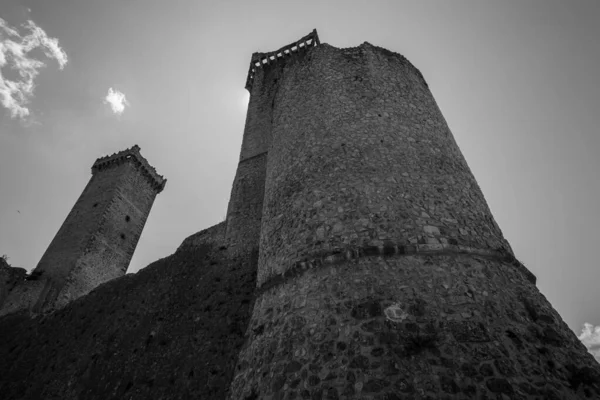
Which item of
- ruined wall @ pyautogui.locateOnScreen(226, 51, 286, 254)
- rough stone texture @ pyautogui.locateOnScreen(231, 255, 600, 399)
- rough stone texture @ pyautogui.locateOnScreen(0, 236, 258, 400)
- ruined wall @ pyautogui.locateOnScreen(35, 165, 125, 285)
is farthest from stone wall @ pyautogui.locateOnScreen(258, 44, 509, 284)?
ruined wall @ pyautogui.locateOnScreen(35, 165, 125, 285)

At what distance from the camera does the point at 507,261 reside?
4.29 metres

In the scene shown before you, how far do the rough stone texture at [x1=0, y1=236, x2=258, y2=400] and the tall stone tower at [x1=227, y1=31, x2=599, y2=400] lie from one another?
1375 mm

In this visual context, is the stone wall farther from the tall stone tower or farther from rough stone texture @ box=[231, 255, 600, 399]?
rough stone texture @ box=[231, 255, 600, 399]

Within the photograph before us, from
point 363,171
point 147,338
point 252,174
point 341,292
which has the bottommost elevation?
point 341,292

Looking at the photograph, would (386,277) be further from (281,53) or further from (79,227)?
(79,227)

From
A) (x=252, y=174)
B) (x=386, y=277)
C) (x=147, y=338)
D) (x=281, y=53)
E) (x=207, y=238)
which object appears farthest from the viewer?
(x=281, y=53)

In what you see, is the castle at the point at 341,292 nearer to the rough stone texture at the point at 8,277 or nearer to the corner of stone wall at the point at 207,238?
the corner of stone wall at the point at 207,238

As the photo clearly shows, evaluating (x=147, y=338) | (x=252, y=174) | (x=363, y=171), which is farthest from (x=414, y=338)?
(x=252, y=174)

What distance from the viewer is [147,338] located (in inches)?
258

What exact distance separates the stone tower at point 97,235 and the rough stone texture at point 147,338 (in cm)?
391

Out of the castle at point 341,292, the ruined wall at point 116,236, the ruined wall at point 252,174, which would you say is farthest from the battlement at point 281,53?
the ruined wall at point 116,236

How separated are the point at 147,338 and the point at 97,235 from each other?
38.0ft

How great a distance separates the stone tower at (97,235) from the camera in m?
13.5

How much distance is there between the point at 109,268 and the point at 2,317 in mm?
4656
